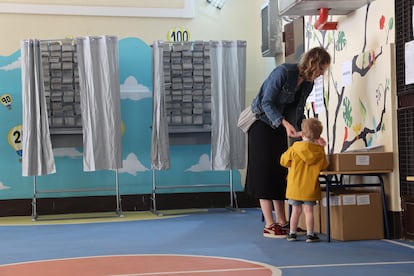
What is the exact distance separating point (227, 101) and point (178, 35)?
43.5 inches

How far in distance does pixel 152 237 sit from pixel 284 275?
6.05ft

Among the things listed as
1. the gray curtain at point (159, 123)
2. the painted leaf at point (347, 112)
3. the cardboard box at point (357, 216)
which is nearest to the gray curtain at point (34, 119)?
the gray curtain at point (159, 123)

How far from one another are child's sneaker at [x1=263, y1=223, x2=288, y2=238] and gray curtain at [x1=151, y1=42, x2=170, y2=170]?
2.27m

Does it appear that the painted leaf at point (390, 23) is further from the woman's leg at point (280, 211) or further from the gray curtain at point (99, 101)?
the gray curtain at point (99, 101)

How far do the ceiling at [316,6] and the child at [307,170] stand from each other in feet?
3.35

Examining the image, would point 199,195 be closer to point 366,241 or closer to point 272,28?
point 272,28

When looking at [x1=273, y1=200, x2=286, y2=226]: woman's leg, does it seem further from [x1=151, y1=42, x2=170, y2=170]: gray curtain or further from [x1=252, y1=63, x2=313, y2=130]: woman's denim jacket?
[x1=151, y1=42, x2=170, y2=170]: gray curtain

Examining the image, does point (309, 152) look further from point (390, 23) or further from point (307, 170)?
point (390, 23)

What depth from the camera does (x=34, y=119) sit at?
6.38m

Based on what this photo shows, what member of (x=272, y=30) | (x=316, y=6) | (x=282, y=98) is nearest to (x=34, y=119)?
(x=272, y=30)

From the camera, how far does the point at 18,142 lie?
693 centimetres

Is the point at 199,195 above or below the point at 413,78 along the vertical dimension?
below

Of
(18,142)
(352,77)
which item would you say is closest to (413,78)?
(352,77)

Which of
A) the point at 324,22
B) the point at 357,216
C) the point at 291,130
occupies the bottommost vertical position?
the point at 357,216
